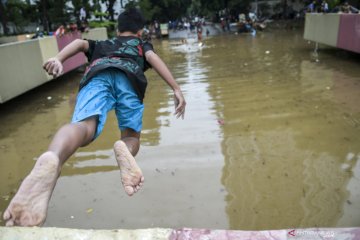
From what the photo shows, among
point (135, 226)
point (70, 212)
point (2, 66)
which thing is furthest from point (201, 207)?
point (2, 66)

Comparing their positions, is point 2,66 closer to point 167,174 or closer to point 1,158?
point 1,158

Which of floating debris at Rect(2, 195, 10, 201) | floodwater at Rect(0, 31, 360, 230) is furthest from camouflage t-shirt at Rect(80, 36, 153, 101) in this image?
floating debris at Rect(2, 195, 10, 201)

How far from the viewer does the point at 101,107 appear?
2.38 metres

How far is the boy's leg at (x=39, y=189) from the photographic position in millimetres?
1821

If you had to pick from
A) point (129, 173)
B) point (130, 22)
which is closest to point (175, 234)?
point (129, 173)

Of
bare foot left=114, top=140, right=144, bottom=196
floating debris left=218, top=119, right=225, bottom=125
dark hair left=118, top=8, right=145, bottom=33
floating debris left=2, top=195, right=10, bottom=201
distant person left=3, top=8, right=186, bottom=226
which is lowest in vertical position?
floating debris left=218, top=119, right=225, bottom=125

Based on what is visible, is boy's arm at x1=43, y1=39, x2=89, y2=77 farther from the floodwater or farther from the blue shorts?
the floodwater

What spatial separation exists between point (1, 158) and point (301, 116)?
182 inches

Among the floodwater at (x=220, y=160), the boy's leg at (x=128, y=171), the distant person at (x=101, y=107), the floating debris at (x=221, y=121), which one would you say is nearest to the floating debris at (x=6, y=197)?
the floodwater at (x=220, y=160)

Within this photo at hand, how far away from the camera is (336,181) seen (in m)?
3.86

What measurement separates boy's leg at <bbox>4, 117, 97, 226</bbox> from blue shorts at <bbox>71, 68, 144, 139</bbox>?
28cm

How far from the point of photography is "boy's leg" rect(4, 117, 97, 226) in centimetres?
182

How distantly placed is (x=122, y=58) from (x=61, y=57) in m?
0.43

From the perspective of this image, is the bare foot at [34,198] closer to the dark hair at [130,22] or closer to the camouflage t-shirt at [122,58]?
the camouflage t-shirt at [122,58]
